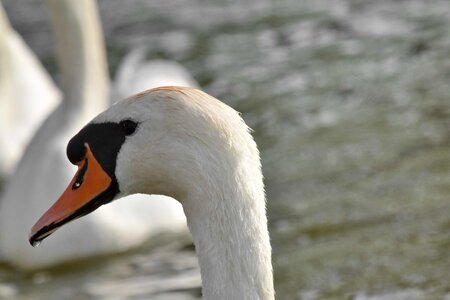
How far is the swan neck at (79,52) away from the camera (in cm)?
859

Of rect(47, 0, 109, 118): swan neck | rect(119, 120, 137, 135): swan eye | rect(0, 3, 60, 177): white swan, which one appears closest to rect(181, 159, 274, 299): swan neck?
rect(119, 120, 137, 135): swan eye

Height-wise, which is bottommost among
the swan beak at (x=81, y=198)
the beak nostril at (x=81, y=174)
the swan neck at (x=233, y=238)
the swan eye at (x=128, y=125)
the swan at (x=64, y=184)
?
the swan neck at (x=233, y=238)

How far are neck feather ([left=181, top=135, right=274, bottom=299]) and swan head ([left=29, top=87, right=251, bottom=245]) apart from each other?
36 mm

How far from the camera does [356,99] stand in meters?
10.4

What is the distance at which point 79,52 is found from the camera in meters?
8.73

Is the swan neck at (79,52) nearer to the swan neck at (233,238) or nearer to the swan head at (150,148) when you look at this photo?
the swan head at (150,148)

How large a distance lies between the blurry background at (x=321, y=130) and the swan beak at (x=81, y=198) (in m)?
2.84

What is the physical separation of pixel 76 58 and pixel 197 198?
446 cm

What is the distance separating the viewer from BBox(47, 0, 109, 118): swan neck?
8594mm

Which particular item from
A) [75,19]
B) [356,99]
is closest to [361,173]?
[356,99]

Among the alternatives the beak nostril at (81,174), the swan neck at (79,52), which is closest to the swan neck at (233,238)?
the beak nostril at (81,174)

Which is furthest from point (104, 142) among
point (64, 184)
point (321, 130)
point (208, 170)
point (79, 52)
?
point (321, 130)

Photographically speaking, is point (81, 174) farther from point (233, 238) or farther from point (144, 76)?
point (144, 76)

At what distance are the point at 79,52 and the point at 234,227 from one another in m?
4.52
